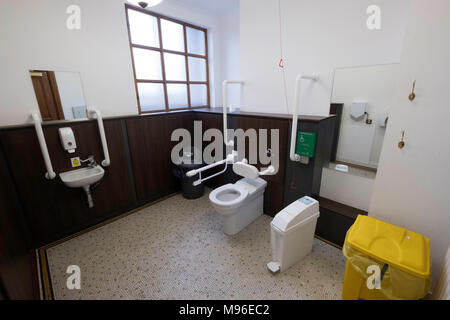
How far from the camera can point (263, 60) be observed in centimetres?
248

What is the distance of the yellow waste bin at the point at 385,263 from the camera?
116 cm

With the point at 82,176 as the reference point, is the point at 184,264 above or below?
below

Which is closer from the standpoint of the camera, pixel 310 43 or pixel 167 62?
pixel 310 43

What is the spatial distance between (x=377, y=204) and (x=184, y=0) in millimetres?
3459

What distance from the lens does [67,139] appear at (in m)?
2.02

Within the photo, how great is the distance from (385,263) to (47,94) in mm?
3229

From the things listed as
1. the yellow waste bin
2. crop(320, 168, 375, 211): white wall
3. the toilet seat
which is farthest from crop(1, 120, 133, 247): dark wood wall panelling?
the yellow waste bin

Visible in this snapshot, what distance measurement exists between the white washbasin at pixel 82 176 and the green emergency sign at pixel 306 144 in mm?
2121

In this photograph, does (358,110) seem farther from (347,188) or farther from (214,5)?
(214,5)

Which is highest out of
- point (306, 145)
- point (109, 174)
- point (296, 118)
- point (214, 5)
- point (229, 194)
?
point (214, 5)

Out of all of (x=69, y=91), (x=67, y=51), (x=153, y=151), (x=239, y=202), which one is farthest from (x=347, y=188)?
(x=67, y=51)

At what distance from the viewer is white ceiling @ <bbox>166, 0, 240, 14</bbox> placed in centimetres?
291

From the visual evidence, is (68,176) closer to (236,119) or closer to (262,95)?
(236,119)

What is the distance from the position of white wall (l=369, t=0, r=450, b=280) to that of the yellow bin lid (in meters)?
0.21
